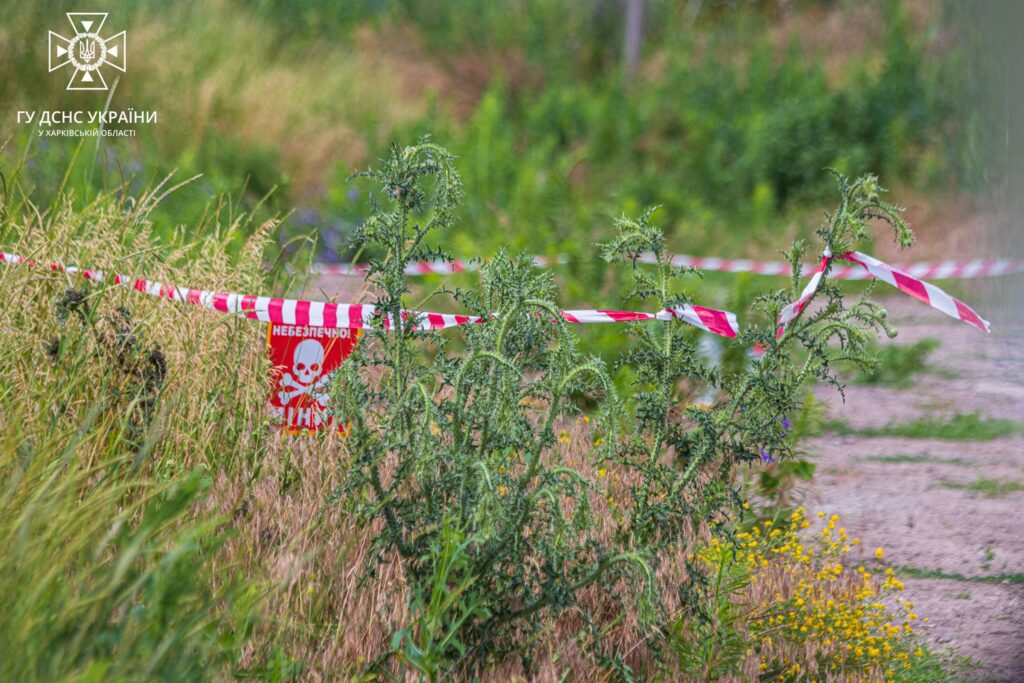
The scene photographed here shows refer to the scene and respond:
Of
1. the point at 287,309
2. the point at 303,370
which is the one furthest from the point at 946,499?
the point at 287,309

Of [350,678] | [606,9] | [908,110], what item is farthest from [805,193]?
[350,678]

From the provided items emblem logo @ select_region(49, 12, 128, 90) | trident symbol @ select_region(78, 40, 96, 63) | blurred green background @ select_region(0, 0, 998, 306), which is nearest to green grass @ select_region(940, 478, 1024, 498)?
blurred green background @ select_region(0, 0, 998, 306)

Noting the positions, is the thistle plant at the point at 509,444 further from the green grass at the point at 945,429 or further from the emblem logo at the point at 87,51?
the emblem logo at the point at 87,51

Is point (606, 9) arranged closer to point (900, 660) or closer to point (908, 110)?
point (908, 110)

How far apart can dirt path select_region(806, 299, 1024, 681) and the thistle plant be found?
0.75m

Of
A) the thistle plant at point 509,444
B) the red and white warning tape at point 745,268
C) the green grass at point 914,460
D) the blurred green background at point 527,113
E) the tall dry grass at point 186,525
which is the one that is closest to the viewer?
the tall dry grass at point 186,525

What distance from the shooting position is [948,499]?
514 centimetres

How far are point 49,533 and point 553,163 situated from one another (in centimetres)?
1009

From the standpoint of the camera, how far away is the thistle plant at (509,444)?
9.58 ft

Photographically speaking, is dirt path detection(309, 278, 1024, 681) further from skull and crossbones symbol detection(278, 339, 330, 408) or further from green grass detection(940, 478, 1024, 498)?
skull and crossbones symbol detection(278, 339, 330, 408)

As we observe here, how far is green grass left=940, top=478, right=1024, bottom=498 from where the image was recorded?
17.2 ft

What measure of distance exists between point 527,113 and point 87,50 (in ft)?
13.9

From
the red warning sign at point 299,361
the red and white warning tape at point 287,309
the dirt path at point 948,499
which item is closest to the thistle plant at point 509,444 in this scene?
the dirt path at point 948,499

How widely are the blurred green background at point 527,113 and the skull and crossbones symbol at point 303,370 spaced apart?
2.02 meters
